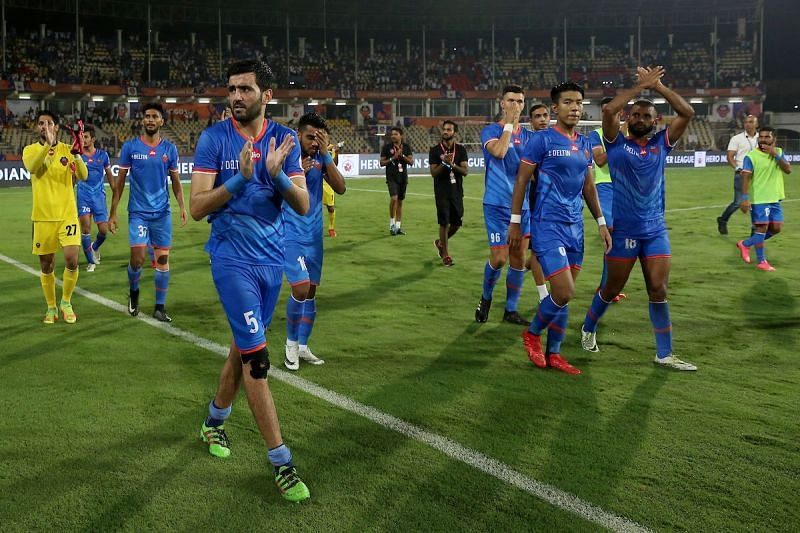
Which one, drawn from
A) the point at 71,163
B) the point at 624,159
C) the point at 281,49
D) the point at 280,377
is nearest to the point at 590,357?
the point at 624,159

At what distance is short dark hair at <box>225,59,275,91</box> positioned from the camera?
427cm

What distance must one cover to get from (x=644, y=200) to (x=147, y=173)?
555 cm

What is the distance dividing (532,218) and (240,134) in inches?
127

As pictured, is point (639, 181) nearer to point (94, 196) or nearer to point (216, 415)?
point (216, 415)

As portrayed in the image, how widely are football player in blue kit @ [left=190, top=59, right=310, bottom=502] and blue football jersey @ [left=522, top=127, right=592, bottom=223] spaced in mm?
2859

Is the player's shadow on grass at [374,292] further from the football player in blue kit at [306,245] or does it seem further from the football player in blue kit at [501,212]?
the football player in blue kit at [306,245]

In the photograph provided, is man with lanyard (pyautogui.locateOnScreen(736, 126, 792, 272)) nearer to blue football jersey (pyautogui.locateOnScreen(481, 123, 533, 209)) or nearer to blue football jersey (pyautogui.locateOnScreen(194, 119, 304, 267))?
blue football jersey (pyautogui.locateOnScreen(481, 123, 533, 209))

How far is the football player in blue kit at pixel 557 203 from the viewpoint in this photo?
664cm

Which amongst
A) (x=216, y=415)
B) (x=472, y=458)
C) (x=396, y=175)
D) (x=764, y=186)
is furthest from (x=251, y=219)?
(x=396, y=175)

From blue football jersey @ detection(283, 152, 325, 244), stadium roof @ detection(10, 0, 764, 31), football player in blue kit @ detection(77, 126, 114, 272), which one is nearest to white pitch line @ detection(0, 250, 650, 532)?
blue football jersey @ detection(283, 152, 325, 244)

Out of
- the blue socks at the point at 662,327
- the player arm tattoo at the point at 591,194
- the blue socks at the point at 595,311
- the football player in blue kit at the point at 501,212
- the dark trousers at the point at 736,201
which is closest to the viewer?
the blue socks at the point at 662,327

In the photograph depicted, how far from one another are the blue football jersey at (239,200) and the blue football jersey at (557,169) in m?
2.92

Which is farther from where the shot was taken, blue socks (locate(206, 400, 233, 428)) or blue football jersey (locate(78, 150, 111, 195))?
blue football jersey (locate(78, 150, 111, 195))

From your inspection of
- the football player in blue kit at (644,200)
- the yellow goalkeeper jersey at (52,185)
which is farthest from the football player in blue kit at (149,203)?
the football player in blue kit at (644,200)
